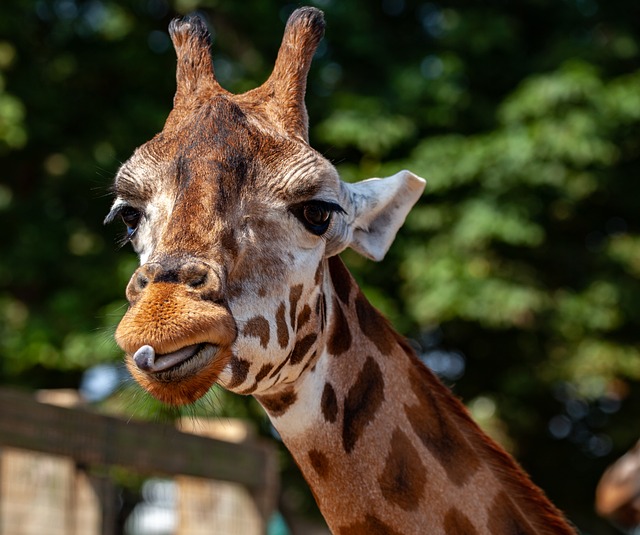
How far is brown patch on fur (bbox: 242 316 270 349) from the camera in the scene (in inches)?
128

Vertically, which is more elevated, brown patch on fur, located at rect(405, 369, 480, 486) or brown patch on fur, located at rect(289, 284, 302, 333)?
brown patch on fur, located at rect(289, 284, 302, 333)

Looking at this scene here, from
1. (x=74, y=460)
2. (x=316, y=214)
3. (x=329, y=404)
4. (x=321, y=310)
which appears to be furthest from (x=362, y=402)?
(x=74, y=460)

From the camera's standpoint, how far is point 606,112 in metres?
13.1

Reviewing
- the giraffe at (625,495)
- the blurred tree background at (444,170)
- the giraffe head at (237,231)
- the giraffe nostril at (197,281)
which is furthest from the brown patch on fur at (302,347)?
the blurred tree background at (444,170)

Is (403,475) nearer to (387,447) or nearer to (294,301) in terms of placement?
(387,447)

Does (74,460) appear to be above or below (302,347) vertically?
below

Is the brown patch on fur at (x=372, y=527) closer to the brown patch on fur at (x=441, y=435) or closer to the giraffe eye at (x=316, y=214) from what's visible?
the brown patch on fur at (x=441, y=435)

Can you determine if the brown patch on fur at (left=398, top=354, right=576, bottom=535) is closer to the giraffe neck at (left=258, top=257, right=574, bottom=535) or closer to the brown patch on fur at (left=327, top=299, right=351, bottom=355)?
the giraffe neck at (left=258, top=257, right=574, bottom=535)

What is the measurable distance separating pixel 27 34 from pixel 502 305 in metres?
6.76

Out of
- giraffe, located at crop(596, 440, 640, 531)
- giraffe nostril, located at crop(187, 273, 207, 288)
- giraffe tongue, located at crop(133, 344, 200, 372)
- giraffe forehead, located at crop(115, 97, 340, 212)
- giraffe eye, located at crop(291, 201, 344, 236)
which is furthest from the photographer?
giraffe, located at crop(596, 440, 640, 531)

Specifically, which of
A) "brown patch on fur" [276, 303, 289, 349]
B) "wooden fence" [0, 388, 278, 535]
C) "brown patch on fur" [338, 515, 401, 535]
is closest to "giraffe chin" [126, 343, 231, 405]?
"brown patch on fur" [276, 303, 289, 349]

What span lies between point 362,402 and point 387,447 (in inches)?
6.7

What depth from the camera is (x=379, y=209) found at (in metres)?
3.86

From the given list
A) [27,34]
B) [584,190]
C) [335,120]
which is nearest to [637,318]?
[584,190]
